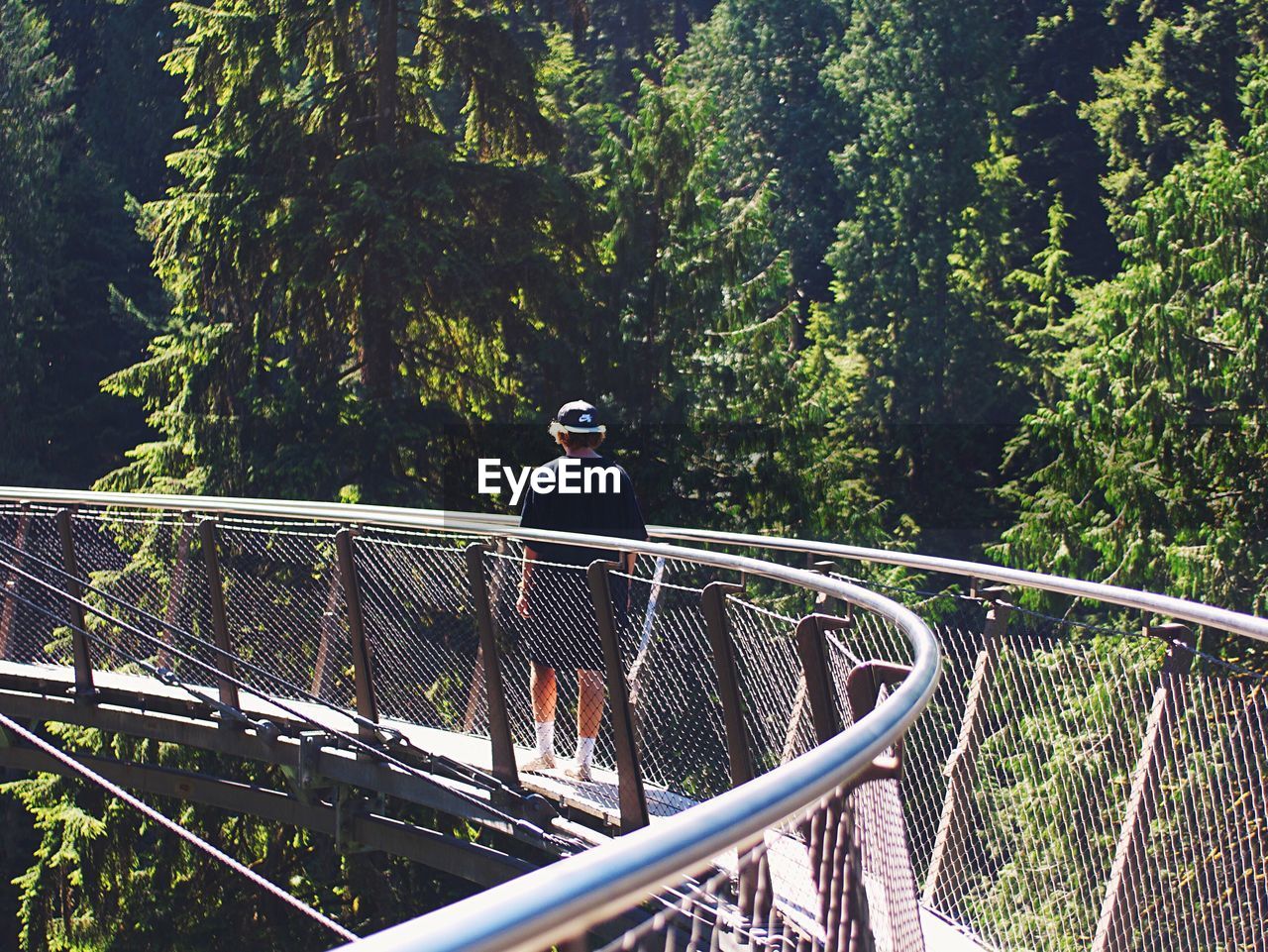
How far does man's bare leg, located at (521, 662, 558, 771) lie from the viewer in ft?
22.3

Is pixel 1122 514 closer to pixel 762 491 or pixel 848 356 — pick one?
pixel 762 491

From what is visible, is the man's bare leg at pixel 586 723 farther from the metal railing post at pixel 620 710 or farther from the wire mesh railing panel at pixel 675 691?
the metal railing post at pixel 620 710

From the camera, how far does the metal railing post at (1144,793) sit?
154 inches

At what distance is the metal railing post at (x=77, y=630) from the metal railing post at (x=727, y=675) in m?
4.61

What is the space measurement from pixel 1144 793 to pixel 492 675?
348 centimetres

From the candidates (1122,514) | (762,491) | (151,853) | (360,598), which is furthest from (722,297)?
(360,598)

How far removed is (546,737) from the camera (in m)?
6.85

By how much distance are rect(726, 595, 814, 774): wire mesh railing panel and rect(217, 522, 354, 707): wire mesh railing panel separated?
275 centimetres

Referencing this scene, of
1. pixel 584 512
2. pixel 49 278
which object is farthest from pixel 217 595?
pixel 49 278

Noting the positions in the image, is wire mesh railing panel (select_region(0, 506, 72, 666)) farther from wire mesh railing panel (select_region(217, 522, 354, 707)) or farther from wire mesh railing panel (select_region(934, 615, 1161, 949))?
wire mesh railing panel (select_region(934, 615, 1161, 949))

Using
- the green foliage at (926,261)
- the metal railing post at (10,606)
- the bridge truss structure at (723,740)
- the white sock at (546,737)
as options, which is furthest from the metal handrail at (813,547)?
the green foliage at (926,261)

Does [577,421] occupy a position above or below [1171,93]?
below

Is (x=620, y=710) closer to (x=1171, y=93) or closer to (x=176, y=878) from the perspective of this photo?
(x=176, y=878)

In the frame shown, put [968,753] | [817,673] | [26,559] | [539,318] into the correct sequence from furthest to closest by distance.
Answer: [539,318], [26,559], [968,753], [817,673]
